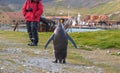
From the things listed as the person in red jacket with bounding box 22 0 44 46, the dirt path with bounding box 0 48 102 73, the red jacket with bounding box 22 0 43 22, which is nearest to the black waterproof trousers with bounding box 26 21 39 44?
the person in red jacket with bounding box 22 0 44 46

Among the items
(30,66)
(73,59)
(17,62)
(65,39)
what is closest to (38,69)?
(30,66)

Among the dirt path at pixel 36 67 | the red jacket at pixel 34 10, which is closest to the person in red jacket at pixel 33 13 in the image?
the red jacket at pixel 34 10

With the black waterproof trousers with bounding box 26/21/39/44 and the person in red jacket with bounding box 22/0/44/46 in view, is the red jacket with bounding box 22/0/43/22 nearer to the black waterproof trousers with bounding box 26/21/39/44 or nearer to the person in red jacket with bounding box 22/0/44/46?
the person in red jacket with bounding box 22/0/44/46

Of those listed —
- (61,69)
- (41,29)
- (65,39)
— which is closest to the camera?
(61,69)

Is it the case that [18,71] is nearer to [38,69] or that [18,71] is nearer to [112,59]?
[38,69]

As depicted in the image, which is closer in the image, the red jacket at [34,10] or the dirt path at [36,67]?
the dirt path at [36,67]

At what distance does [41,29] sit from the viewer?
145 ft

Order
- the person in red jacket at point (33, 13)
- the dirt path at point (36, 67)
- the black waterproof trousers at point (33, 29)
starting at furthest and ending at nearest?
1. the black waterproof trousers at point (33, 29)
2. the person in red jacket at point (33, 13)
3. the dirt path at point (36, 67)

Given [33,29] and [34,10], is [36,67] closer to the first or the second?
[34,10]

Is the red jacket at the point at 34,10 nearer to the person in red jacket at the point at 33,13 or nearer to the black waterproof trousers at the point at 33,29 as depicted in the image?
the person in red jacket at the point at 33,13

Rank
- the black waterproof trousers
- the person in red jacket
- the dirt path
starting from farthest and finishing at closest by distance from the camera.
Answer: the black waterproof trousers
the person in red jacket
the dirt path

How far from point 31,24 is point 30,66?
23.6 feet

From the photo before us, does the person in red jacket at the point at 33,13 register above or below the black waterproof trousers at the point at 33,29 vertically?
above

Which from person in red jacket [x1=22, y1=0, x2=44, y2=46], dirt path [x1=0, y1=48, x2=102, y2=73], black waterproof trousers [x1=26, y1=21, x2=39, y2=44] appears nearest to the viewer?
dirt path [x1=0, y1=48, x2=102, y2=73]
